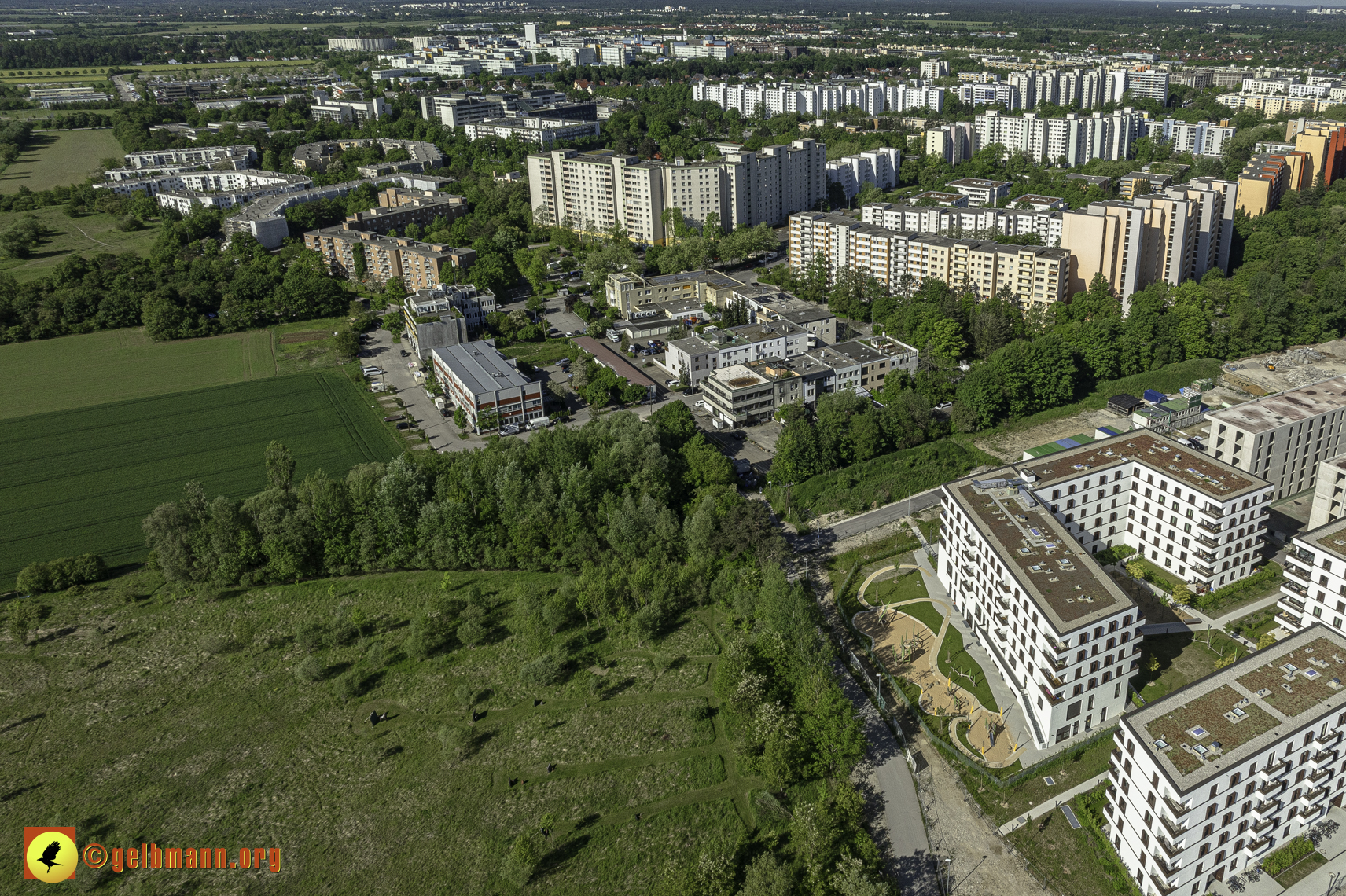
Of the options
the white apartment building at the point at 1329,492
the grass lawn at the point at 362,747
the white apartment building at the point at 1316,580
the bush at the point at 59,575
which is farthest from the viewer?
the bush at the point at 59,575

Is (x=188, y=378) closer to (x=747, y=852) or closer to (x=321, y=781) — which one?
(x=321, y=781)

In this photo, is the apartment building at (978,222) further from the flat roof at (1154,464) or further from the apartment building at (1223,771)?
the apartment building at (1223,771)

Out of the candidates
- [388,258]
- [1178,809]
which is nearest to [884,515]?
[1178,809]

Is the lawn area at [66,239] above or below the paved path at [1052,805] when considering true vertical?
above

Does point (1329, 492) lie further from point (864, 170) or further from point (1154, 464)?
point (864, 170)

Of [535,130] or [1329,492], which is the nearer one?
[1329,492]

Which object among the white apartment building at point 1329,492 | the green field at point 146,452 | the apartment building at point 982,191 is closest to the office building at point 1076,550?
the white apartment building at point 1329,492
